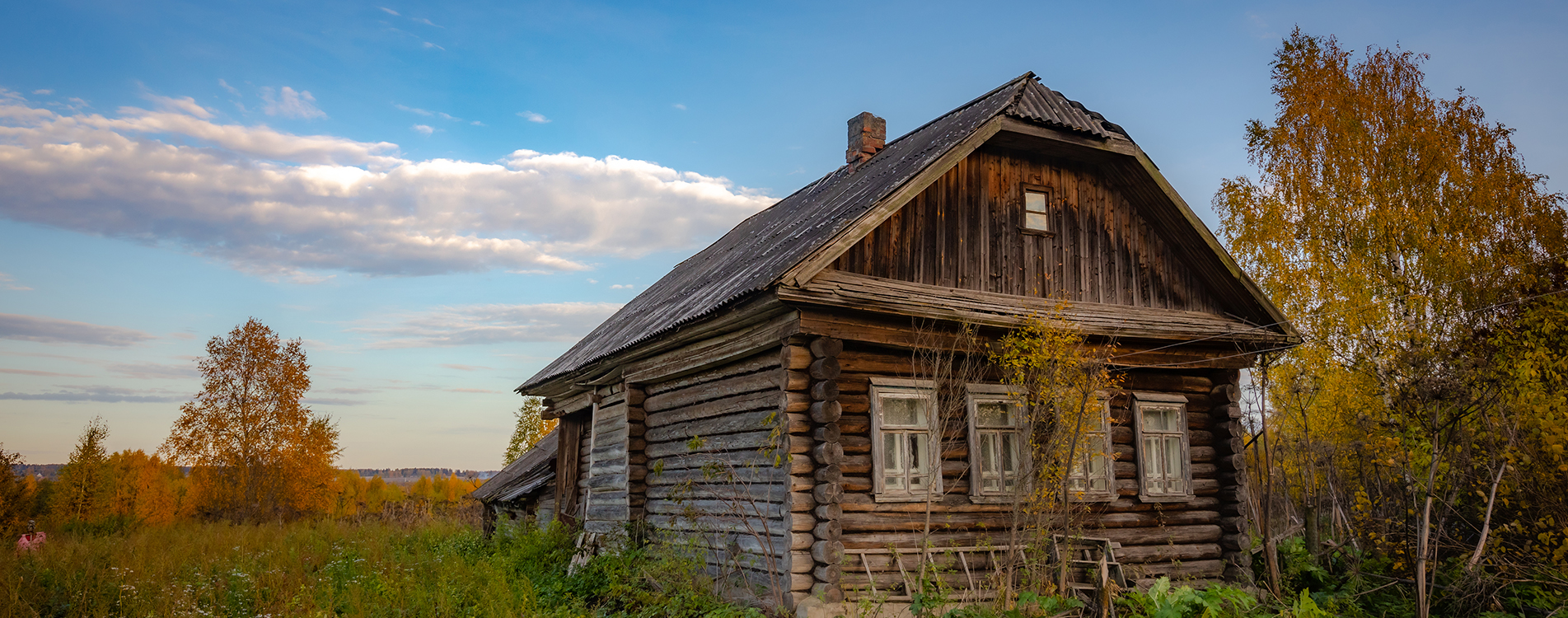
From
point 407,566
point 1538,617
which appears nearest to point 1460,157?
point 1538,617

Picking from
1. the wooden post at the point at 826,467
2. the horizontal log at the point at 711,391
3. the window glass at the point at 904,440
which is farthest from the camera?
the horizontal log at the point at 711,391

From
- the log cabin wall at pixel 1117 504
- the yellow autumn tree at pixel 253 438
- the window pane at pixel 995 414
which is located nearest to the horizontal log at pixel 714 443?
the log cabin wall at pixel 1117 504

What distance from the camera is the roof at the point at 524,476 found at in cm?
1748

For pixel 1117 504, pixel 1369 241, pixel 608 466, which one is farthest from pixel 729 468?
pixel 1369 241

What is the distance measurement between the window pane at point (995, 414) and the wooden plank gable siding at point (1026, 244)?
145 centimetres

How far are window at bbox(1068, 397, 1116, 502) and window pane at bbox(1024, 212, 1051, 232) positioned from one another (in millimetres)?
2331

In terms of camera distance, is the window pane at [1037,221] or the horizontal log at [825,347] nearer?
the horizontal log at [825,347]

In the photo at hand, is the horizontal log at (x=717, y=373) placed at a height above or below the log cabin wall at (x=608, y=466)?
above

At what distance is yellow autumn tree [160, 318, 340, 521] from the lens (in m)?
28.6

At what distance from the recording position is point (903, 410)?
9453 mm

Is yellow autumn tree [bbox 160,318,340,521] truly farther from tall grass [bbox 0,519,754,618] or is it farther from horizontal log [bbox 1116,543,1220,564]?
horizontal log [bbox 1116,543,1220,564]

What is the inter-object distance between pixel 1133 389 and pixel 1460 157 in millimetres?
12649

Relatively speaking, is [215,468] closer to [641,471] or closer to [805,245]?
[641,471]

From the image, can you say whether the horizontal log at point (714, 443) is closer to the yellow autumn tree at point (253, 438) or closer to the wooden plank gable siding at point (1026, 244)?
the wooden plank gable siding at point (1026, 244)
